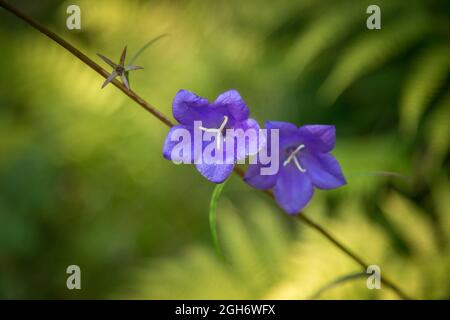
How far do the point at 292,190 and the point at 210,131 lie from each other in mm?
202

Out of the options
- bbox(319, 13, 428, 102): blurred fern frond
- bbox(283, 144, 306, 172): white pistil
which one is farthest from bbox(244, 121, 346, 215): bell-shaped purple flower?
bbox(319, 13, 428, 102): blurred fern frond

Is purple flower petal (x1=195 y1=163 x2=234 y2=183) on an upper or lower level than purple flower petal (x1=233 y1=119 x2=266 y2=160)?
lower

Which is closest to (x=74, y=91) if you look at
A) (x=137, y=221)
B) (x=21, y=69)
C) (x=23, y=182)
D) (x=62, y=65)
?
(x=62, y=65)

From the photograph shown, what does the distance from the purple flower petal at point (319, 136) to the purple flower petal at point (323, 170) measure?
2cm

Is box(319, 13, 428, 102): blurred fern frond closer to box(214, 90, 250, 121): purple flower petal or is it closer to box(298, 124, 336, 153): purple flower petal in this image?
box(298, 124, 336, 153): purple flower petal

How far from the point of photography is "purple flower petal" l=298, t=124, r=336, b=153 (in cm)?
100

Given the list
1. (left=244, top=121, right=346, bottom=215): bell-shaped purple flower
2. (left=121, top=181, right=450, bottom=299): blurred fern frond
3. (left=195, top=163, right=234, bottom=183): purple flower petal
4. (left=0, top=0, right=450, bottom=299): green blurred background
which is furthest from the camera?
(left=0, top=0, right=450, bottom=299): green blurred background

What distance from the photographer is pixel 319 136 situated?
1021 mm

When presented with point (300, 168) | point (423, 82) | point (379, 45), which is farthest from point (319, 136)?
point (379, 45)

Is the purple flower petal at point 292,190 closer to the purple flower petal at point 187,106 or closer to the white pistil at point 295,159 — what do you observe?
the white pistil at point 295,159

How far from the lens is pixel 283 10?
6.78ft

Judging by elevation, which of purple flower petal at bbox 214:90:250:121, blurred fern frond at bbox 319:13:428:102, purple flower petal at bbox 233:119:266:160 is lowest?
purple flower petal at bbox 233:119:266:160

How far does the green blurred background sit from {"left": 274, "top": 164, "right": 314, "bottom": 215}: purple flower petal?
2.59ft
